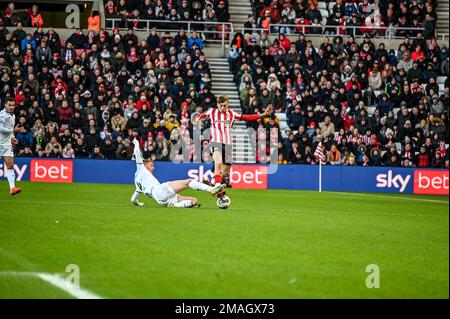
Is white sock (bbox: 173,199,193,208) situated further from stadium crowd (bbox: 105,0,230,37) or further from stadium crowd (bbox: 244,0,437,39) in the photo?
stadium crowd (bbox: 244,0,437,39)

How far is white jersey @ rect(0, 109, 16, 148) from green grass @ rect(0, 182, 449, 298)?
78.8 inches

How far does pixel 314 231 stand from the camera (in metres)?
13.9

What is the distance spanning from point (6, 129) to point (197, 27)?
19.4 m

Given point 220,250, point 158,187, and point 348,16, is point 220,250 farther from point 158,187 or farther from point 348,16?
point 348,16

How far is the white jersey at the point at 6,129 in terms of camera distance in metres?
20.5

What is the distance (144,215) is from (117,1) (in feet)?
76.3

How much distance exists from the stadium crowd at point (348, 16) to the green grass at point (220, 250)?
839 inches

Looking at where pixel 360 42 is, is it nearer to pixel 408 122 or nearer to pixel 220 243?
pixel 408 122

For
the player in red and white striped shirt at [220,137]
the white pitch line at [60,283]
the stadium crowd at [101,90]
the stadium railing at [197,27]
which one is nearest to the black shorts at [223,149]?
the player in red and white striped shirt at [220,137]

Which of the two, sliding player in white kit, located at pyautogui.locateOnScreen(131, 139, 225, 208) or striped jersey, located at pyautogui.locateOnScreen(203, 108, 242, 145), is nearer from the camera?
sliding player in white kit, located at pyautogui.locateOnScreen(131, 139, 225, 208)

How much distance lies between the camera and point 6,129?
67.3 feet

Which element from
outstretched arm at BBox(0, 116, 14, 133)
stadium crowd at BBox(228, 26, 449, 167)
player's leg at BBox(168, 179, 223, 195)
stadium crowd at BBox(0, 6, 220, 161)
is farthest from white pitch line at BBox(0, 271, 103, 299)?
stadium crowd at BBox(228, 26, 449, 167)

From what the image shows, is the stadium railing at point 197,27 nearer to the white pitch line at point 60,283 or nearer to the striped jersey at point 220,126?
the striped jersey at point 220,126

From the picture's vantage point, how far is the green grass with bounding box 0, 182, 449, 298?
26.8ft
